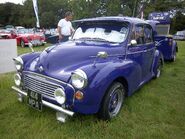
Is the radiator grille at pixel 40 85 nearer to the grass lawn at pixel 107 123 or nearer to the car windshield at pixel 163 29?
the grass lawn at pixel 107 123

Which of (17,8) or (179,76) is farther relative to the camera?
(17,8)

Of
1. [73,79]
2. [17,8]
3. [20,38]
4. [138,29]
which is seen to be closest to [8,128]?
[73,79]

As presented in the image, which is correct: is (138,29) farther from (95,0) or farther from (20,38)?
(95,0)

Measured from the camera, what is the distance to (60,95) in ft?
11.4

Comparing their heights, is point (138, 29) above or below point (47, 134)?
above

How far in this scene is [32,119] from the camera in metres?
4.11

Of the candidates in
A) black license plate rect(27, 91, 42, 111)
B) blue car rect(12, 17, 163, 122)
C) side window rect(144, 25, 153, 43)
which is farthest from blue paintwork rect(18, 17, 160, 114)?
side window rect(144, 25, 153, 43)

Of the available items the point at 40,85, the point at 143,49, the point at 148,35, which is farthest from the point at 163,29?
the point at 40,85

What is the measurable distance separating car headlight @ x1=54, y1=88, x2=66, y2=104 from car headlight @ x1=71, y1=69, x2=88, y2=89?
0.69 feet

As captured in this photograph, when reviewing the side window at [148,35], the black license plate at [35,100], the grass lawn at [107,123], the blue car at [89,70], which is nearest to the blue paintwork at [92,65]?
the blue car at [89,70]

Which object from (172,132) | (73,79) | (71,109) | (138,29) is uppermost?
(138,29)

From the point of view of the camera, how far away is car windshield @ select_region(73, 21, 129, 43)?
470 cm

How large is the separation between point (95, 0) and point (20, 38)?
313 inches

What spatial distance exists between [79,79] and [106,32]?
1.74 metres
